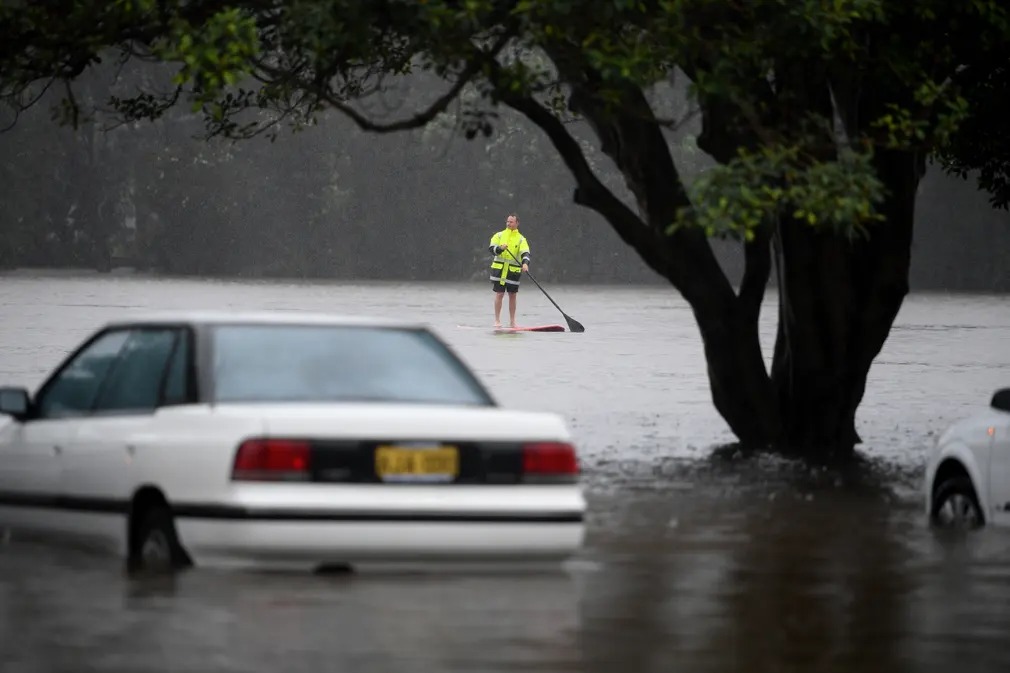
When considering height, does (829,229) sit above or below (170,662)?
above

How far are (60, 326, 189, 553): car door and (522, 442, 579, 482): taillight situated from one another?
1.38m

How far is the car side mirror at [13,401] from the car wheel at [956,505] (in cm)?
471

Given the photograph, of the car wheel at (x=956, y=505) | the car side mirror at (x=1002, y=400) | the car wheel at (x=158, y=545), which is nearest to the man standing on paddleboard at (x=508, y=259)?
the car wheel at (x=956, y=505)

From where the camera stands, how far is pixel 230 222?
81500mm

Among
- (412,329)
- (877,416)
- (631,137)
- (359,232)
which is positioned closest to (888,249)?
(631,137)

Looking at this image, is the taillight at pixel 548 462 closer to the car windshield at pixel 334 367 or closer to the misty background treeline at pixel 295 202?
the car windshield at pixel 334 367

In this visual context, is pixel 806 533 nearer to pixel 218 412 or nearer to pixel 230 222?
pixel 218 412

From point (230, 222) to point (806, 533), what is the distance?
69566 millimetres

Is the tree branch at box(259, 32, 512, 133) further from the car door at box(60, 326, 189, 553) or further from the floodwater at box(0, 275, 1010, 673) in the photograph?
the car door at box(60, 326, 189, 553)

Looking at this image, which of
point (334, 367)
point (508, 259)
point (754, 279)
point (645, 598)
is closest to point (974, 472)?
point (645, 598)

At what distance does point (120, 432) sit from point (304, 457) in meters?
1.15

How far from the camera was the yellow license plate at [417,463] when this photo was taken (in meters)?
8.96

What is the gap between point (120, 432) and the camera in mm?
9688

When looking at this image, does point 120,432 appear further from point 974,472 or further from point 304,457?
point 974,472
